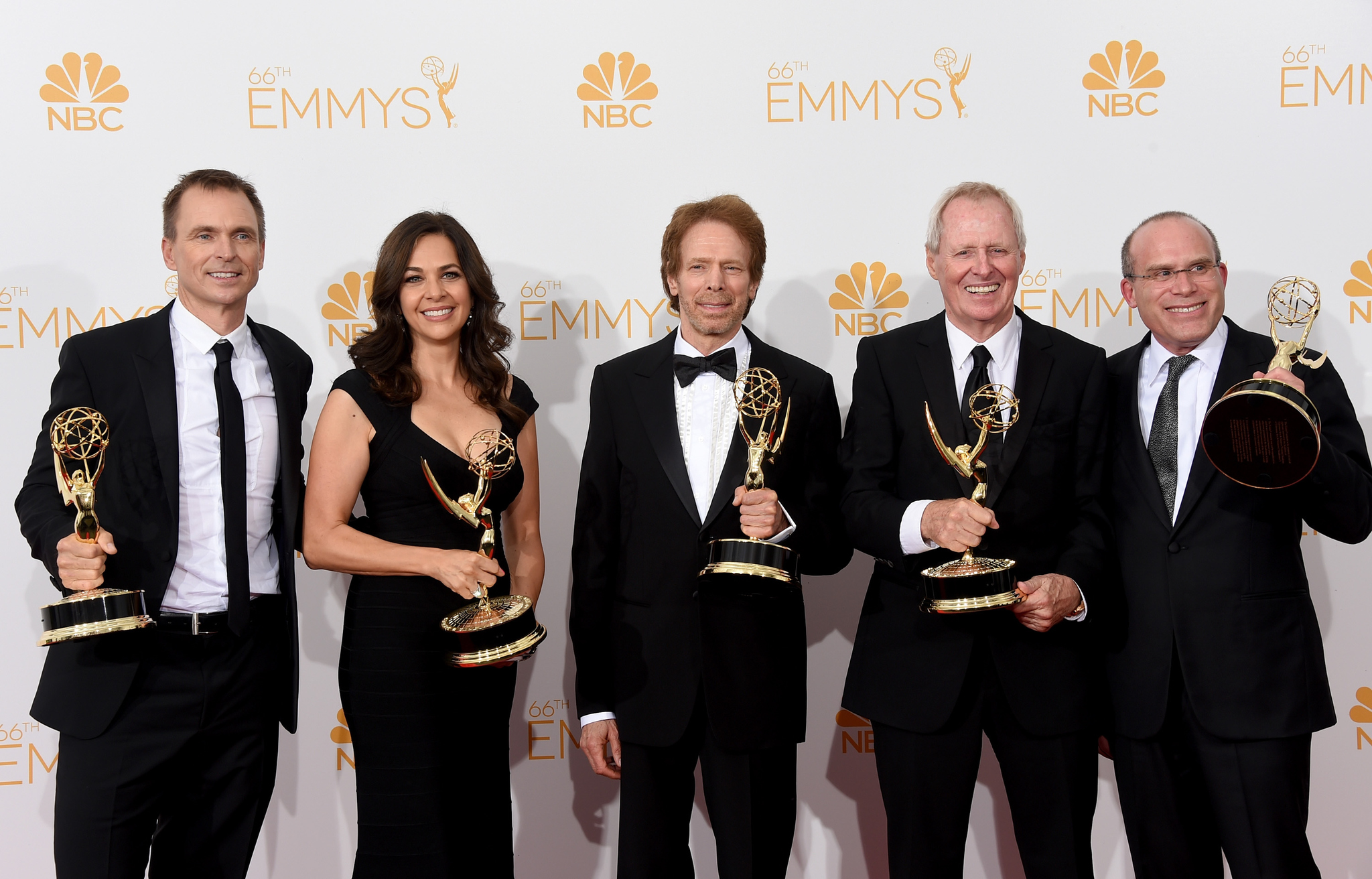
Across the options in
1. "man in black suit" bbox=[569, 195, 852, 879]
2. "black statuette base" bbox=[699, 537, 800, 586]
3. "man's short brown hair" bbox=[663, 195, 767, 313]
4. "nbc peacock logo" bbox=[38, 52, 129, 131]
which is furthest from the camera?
"nbc peacock logo" bbox=[38, 52, 129, 131]

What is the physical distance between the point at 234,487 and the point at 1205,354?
2.47 metres

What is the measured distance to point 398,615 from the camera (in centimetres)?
236

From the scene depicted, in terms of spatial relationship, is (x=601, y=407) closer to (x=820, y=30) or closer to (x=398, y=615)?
(x=398, y=615)

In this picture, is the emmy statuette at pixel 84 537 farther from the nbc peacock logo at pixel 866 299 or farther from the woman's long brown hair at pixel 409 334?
the nbc peacock logo at pixel 866 299

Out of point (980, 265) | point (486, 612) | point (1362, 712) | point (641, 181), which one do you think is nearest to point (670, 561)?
point (486, 612)

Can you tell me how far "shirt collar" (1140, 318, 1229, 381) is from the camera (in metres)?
2.47

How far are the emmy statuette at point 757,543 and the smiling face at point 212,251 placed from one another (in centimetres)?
132

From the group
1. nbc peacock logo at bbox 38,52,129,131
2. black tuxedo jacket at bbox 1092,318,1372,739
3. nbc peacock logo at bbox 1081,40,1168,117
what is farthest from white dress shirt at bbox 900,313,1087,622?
nbc peacock logo at bbox 38,52,129,131

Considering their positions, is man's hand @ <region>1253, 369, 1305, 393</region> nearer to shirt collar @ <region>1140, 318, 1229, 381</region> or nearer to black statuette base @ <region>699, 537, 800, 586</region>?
shirt collar @ <region>1140, 318, 1229, 381</region>

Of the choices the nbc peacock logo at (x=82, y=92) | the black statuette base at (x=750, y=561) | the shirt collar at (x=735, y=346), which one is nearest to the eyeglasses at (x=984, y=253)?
the shirt collar at (x=735, y=346)

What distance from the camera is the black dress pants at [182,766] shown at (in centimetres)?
228

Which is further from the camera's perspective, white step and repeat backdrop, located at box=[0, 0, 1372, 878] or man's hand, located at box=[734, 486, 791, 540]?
white step and repeat backdrop, located at box=[0, 0, 1372, 878]

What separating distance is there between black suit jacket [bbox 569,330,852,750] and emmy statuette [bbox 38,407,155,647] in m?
1.00

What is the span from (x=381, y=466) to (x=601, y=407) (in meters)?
0.57
